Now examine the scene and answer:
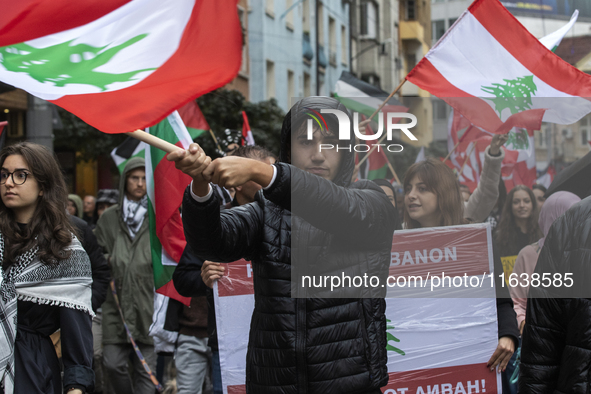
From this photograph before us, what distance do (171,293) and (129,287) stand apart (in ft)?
3.97

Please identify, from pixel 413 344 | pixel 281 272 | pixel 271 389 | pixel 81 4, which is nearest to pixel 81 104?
pixel 81 4

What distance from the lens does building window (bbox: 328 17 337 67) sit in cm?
3775

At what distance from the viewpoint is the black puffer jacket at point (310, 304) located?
104 inches

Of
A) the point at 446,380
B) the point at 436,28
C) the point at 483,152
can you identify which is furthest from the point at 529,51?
the point at 436,28

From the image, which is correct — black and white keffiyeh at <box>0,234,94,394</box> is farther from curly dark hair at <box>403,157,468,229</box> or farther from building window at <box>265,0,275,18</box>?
building window at <box>265,0,275,18</box>

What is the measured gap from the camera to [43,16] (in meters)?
3.03

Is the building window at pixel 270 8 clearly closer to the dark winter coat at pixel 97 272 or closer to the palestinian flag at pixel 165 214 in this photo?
the palestinian flag at pixel 165 214

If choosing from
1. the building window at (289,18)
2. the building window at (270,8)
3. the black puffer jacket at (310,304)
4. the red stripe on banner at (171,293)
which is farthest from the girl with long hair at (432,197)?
the building window at (289,18)

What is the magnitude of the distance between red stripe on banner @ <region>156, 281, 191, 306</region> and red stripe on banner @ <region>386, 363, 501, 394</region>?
1.74 metres

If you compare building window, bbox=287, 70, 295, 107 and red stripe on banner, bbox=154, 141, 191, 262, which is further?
building window, bbox=287, 70, 295, 107

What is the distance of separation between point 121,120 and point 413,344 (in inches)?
80.5

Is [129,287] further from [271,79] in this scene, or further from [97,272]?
[271,79]

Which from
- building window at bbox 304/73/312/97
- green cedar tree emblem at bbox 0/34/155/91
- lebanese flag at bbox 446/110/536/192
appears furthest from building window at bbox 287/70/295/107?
green cedar tree emblem at bbox 0/34/155/91

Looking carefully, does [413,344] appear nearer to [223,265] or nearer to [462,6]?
[223,265]
